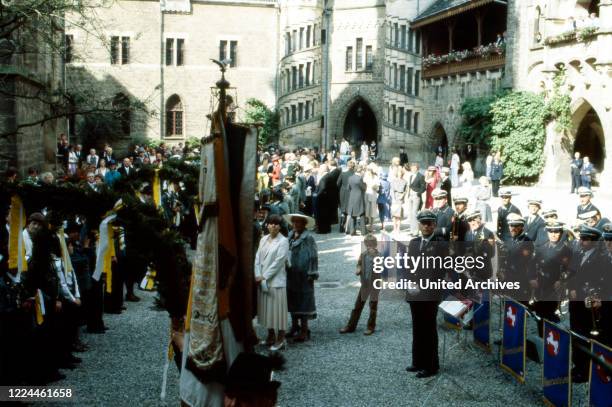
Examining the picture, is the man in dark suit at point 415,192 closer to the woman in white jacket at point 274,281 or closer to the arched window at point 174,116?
the woman in white jacket at point 274,281

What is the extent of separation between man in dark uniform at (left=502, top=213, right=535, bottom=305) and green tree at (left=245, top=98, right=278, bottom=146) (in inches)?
1469

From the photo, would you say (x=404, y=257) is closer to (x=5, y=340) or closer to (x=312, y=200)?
(x=5, y=340)

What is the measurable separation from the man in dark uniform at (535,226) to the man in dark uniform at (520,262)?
55cm

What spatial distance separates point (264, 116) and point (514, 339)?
4078 centimetres

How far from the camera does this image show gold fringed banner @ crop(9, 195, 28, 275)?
6.28m

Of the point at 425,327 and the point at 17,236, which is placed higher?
the point at 17,236

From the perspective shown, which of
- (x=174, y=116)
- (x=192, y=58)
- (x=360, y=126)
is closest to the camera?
(x=192, y=58)

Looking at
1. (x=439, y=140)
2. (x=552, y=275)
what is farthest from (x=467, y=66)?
(x=552, y=275)

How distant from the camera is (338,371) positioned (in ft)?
28.5

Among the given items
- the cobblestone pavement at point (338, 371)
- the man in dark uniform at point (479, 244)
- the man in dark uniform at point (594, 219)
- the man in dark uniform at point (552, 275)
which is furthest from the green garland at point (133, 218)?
the man in dark uniform at point (594, 219)

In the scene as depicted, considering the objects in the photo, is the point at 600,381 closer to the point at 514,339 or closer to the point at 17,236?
the point at 514,339

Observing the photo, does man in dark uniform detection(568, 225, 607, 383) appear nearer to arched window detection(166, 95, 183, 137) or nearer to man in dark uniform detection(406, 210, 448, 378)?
man in dark uniform detection(406, 210, 448, 378)

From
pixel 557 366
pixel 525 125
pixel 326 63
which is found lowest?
pixel 557 366

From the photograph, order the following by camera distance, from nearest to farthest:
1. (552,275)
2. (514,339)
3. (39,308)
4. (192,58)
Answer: (39,308) → (514,339) → (552,275) → (192,58)
